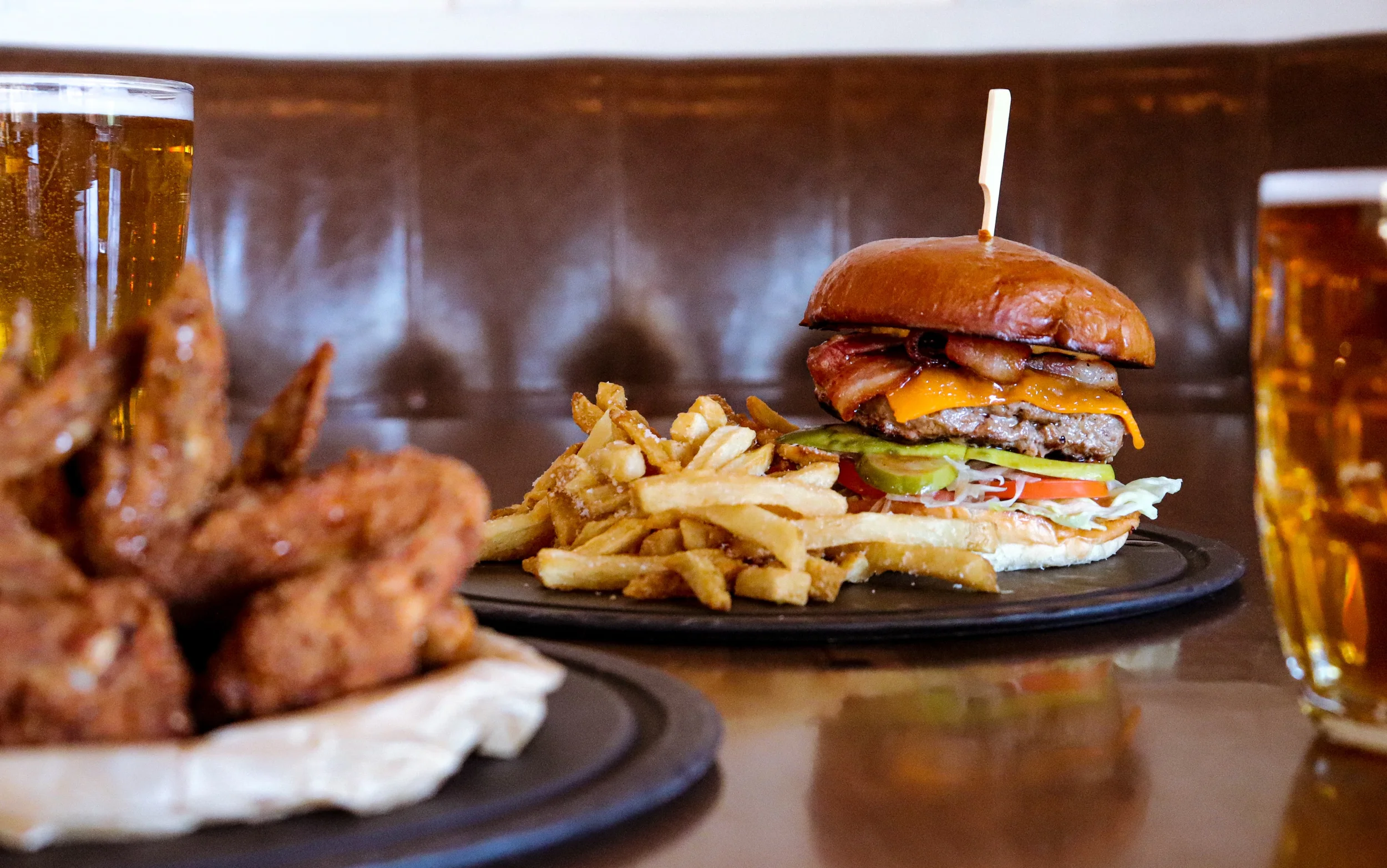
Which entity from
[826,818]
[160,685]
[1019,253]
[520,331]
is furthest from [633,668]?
[520,331]

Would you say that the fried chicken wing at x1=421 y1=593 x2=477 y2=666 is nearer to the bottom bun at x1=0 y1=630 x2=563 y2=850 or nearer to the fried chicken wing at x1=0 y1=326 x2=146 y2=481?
the bottom bun at x1=0 y1=630 x2=563 y2=850

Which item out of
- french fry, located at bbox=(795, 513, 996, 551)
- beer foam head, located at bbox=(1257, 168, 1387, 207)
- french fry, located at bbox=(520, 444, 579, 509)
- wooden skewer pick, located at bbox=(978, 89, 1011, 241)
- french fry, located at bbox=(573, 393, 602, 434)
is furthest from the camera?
french fry, located at bbox=(573, 393, 602, 434)

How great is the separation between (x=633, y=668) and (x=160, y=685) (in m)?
0.37

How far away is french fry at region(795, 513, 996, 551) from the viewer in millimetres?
1634

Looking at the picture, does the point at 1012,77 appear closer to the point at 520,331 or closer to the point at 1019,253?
the point at 520,331

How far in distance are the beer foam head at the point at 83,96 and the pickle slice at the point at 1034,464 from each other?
1.15 m

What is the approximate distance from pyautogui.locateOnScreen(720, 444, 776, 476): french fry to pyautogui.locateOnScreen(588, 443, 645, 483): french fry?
0.11 metres

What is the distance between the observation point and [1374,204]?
91 centimetres

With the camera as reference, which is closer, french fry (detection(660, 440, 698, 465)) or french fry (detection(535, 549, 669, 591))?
french fry (detection(535, 549, 669, 591))

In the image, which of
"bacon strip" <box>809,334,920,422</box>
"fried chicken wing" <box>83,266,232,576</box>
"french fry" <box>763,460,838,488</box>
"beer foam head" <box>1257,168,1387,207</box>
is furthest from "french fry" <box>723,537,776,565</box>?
"fried chicken wing" <box>83,266,232,576</box>

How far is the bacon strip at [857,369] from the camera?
6.67 ft

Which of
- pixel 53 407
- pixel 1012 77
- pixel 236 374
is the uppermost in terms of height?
pixel 1012 77

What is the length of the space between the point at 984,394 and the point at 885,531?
18.1 inches

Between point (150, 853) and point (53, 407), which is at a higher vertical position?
point (53, 407)
